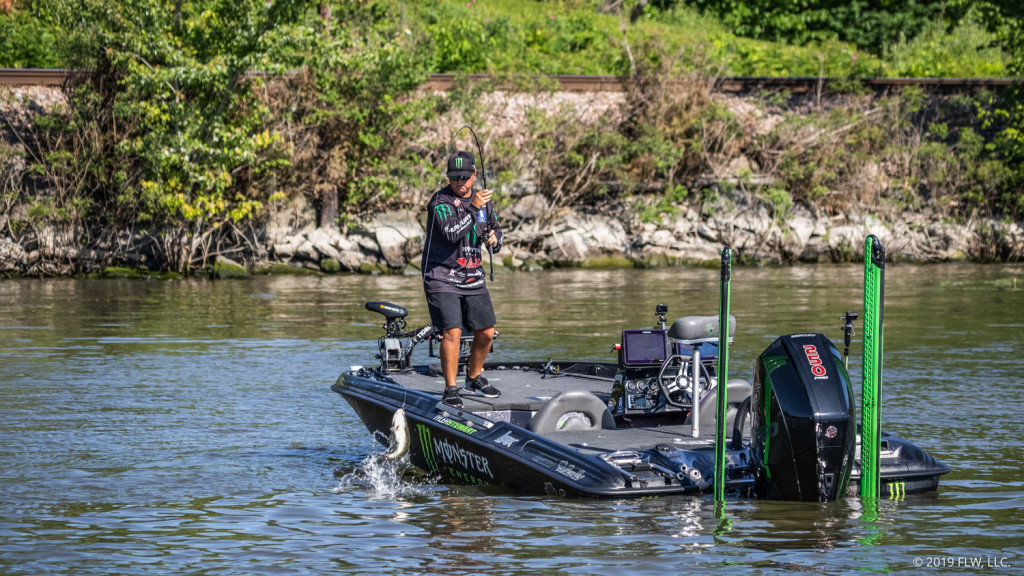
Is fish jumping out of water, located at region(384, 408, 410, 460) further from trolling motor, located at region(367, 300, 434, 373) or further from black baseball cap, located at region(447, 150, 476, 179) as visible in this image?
trolling motor, located at region(367, 300, 434, 373)

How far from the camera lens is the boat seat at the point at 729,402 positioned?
7457 mm

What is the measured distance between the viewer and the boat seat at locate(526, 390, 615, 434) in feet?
23.8

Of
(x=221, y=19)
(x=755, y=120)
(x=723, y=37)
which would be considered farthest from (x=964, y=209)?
(x=221, y=19)

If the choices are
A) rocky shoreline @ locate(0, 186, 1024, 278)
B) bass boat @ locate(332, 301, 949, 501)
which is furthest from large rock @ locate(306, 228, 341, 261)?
bass boat @ locate(332, 301, 949, 501)

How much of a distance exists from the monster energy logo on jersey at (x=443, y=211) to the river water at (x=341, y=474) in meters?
1.68

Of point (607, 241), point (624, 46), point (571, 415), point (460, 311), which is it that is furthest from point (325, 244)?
point (571, 415)

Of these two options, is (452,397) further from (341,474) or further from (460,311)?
(341,474)

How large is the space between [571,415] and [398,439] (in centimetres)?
105

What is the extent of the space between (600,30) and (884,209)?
8967 millimetres

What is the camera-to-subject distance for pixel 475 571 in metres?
5.56

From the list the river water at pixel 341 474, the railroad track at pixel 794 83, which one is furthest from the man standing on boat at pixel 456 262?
the railroad track at pixel 794 83

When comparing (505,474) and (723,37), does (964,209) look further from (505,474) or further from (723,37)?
(505,474)

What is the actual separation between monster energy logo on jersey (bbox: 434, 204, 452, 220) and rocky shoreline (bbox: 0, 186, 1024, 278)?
17223 mm

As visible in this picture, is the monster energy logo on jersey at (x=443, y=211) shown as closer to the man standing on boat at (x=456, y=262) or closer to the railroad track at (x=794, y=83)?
the man standing on boat at (x=456, y=262)
